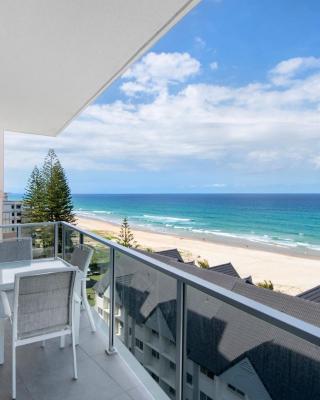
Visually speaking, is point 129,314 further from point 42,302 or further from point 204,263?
point 204,263

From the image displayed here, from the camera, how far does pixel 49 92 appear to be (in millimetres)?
3783

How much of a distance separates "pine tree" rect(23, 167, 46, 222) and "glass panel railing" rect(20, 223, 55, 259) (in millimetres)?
14903

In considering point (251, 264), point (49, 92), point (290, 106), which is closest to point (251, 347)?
point (49, 92)

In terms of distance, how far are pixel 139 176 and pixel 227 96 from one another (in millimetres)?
15850

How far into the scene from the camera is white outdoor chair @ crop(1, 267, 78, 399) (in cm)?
194

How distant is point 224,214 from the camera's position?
1473 inches

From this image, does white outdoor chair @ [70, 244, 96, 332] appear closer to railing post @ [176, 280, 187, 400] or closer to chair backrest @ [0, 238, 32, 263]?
chair backrest @ [0, 238, 32, 263]

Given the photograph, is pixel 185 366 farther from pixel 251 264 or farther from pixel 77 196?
pixel 77 196

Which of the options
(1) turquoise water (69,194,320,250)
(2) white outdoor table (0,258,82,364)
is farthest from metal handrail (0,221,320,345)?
(1) turquoise water (69,194,320,250)

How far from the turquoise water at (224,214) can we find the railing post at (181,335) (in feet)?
86.0

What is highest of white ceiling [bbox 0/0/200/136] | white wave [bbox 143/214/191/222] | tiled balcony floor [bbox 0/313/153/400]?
white ceiling [bbox 0/0/200/136]

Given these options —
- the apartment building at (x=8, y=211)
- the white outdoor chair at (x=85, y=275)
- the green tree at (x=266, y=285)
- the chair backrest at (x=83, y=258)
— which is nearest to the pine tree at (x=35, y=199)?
the apartment building at (x=8, y=211)

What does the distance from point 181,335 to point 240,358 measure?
0.41 meters

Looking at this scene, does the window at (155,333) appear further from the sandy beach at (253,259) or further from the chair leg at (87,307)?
the sandy beach at (253,259)
